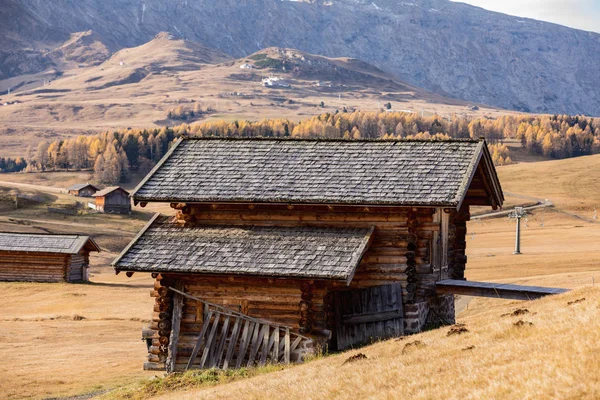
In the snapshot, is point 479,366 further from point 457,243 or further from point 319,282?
point 457,243

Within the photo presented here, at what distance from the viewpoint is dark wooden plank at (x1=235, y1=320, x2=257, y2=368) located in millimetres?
27527

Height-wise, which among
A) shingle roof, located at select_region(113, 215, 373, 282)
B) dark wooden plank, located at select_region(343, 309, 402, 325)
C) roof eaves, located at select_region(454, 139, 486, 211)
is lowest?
dark wooden plank, located at select_region(343, 309, 402, 325)

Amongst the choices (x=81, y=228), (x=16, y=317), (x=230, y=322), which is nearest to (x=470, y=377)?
(x=230, y=322)

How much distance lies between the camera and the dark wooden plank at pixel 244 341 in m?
27.5

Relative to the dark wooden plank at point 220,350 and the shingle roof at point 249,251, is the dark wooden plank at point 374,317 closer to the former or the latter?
the shingle roof at point 249,251

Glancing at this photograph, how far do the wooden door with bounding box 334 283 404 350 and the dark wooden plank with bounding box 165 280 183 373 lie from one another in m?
4.95

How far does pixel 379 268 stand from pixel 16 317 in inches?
1073

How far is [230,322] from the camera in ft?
94.1

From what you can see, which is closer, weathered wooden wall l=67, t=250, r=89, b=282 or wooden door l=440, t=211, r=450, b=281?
wooden door l=440, t=211, r=450, b=281

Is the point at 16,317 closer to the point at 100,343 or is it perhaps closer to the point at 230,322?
the point at 100,343

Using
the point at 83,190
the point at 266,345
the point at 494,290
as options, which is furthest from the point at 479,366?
the point at 83,190

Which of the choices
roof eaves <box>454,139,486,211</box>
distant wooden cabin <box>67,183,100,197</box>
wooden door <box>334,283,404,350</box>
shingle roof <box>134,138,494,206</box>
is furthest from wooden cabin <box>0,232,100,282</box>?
distant wooden cabin <box>67,183,100,197</box>

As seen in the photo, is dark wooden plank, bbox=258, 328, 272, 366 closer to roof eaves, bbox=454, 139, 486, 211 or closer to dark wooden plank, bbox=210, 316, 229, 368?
dark wooden plank, bbox=210, 316, 229, 368

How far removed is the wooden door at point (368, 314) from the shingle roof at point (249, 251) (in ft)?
6.48
